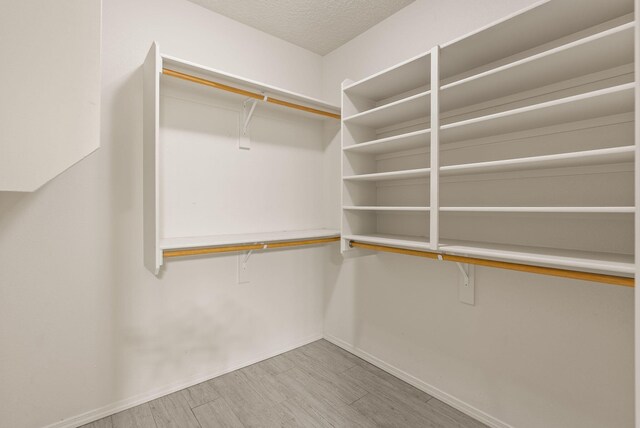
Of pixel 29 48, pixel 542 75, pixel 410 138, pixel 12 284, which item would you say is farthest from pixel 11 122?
pixel 542 75

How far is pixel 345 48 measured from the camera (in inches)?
99.3

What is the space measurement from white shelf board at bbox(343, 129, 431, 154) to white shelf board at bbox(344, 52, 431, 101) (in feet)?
1.14

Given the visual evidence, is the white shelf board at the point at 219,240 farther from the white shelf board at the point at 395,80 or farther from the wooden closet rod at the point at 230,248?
the white shelf board at the point at 395,80

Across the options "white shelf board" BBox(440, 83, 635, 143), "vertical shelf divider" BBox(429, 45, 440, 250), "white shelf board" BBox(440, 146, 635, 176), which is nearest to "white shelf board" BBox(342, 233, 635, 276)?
"vertical shelf divider" BBox(429, 45, 440, 250)

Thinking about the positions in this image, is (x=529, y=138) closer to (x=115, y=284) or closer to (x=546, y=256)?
(x=546, y=256)

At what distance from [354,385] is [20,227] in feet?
6.96

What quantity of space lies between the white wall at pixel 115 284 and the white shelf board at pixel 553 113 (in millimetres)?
1695

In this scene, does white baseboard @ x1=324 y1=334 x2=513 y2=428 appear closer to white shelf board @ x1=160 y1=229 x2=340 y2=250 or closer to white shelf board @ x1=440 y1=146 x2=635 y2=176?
white shelf board @ x1=160 y1=229 x2=340 y2=250

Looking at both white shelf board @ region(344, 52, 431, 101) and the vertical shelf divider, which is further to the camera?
white shelf board @ region(344, 52, 431, 101)

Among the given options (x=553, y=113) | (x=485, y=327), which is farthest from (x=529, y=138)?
(x=485, y=327)

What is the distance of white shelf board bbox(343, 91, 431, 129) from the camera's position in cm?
164

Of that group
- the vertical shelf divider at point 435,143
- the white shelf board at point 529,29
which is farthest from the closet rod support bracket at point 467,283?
the white shelf board at point 529,29

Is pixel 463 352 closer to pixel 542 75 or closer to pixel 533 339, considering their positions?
pixel 533 339

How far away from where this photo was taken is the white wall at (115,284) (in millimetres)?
1527
